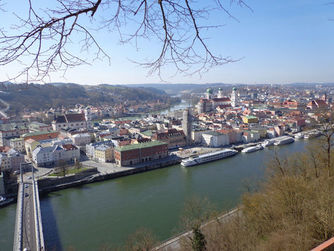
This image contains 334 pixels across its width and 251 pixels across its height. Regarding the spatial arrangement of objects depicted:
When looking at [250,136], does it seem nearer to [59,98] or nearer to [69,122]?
[69,122]

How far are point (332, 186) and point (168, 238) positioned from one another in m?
2.42

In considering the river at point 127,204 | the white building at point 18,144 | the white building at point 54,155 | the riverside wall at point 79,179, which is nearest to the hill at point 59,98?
the white building at point 18,144

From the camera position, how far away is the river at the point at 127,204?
4215 millimetres

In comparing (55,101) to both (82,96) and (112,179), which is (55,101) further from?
(112,179)

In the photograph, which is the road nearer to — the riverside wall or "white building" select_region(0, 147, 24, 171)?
the riverside wall

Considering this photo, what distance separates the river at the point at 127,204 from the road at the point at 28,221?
0.29 metres

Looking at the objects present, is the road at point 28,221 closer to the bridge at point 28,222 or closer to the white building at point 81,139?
the bridge at point 28,222

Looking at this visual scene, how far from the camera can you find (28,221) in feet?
14.4

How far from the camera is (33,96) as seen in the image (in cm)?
2694

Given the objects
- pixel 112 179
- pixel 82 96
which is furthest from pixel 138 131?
pixel 82 96

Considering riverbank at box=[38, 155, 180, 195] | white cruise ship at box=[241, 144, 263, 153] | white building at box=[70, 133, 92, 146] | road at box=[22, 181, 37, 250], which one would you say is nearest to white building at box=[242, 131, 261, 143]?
white cruise ship at box=[241, 144, 263, 153]

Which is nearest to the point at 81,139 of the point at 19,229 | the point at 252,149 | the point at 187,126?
the point at 187,126

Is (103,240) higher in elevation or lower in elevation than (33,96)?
lower

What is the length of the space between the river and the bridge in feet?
0.87
